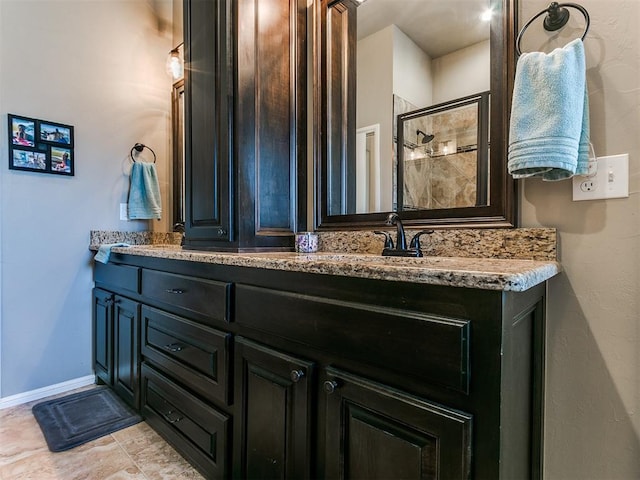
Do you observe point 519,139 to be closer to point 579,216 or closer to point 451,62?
point 579,216

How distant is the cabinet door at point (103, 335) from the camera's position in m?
2.08

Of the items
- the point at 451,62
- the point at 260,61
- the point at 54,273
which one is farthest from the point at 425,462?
the point at 54,273

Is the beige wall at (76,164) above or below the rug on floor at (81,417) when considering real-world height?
above

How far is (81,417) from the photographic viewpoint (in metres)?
1.86

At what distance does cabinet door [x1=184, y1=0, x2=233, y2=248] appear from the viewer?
1.59 metres

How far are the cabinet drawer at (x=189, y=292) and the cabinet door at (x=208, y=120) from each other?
0.90ft

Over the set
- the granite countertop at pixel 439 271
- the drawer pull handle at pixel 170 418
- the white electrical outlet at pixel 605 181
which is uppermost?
the white electrical outlet at pixel 605 181

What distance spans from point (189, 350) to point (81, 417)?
101 centimetres

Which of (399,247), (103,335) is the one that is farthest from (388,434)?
(103,335)

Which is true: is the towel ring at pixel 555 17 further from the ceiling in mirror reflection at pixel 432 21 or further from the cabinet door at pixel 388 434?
the cabinet door at pixel 388 434

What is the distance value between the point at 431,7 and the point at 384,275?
1221mm

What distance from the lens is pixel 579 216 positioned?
1011 mm

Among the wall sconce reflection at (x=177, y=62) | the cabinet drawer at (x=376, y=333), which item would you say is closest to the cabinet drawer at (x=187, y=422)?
the cabinet drawer at (x=376, y=333)

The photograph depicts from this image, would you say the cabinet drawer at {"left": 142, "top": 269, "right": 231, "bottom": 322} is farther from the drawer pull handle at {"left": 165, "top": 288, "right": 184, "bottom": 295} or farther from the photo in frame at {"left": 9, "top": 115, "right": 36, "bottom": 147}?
the photo in frame at {"left": 9, "top": 115, "right": 36, "bottom": 147}
